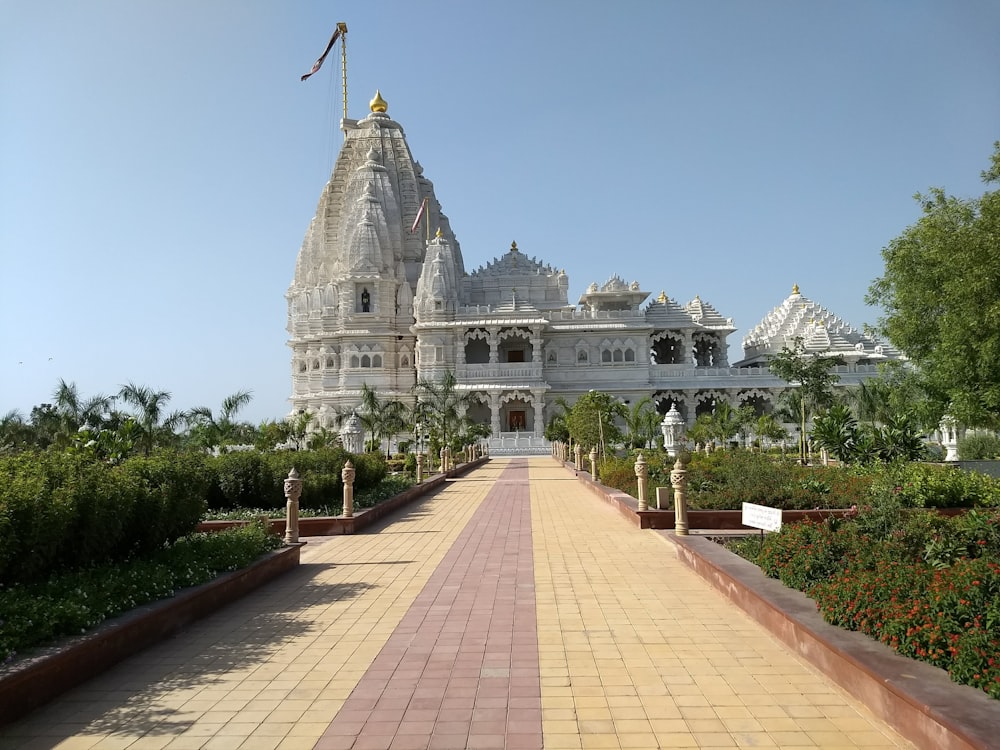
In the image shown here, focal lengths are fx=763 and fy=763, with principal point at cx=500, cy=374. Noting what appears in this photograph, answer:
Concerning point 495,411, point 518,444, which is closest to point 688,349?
point 518,444

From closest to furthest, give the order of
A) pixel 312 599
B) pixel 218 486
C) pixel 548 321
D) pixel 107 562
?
pixel 107 562 < pixel 312 599 < pixel 218 486 < pixel 548 321

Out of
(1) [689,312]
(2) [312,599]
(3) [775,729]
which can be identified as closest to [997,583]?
(3) [775,729]

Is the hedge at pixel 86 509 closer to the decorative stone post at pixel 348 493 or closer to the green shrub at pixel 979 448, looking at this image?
the decorative stone post at pixel 348 493

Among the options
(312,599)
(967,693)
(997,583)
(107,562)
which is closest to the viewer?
(967,693)

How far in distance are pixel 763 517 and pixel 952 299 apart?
50.9ft

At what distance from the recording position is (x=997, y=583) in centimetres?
559

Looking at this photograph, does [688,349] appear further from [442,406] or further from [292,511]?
[292,511]

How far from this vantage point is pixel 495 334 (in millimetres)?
53406

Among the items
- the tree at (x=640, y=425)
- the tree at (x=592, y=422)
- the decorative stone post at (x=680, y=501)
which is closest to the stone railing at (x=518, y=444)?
the tree at (x=640, y=425)

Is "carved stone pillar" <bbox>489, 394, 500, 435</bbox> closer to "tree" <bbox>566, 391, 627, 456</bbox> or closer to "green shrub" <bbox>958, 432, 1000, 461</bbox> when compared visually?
"tree" <bbox>566, 391, 627, 456</bbox>

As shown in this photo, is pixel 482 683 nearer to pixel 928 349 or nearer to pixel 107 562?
pixel 107 562

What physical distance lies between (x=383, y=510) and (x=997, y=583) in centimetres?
1390

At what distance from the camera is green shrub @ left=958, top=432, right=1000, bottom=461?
28750mm

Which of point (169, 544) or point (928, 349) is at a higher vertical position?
point (928, 349)
